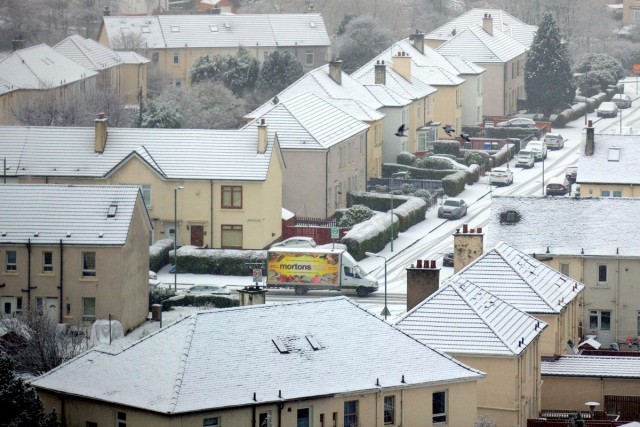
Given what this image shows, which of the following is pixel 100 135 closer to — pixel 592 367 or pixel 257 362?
pixel 592 367

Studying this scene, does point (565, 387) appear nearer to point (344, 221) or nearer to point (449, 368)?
point (449, 368)

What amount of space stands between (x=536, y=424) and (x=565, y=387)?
636cm

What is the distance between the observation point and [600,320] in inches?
3344

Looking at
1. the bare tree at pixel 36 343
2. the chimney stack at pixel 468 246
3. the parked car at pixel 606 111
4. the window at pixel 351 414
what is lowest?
the window at pixel 351 414

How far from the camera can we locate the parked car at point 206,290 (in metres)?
91.7

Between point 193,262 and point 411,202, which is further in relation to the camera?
point 411,202

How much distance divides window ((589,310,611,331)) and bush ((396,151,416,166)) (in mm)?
44459

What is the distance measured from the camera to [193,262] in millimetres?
99125

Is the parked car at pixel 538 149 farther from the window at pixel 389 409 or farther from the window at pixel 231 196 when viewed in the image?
the window at pixel 389 409

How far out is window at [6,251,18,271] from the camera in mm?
87750

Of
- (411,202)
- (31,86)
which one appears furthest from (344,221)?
(31,86)

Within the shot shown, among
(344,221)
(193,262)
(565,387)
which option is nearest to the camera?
(565,387)

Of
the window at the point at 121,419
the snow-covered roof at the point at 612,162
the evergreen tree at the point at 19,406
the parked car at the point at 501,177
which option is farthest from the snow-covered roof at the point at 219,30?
the window at the point at 121,419

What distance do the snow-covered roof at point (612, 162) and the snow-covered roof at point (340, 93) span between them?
21.2m
